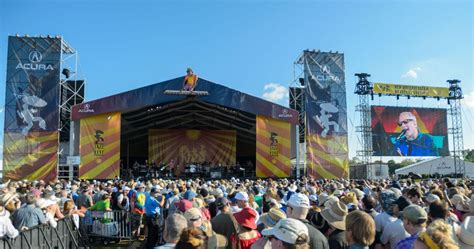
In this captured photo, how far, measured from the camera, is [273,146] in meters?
22.3

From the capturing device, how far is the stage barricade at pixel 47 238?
5.23m

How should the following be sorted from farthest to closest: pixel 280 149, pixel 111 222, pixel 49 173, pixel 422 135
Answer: pixel 422 135
pixel 280 149
pixel 49 173
pixel 111 222

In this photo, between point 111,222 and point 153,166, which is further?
point 153,166

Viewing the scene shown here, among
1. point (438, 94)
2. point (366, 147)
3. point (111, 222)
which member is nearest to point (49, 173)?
point (111, 222)

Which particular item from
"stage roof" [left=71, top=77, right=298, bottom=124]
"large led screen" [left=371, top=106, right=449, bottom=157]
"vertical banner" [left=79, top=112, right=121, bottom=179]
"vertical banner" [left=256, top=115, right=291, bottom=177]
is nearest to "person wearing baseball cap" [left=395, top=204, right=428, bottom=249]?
"stage roof" [left=71, top=77, right=298, bottom=124]

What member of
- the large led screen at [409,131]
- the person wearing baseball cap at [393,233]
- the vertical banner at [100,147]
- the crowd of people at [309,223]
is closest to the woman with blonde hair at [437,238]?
the crowd of people at [309,223]

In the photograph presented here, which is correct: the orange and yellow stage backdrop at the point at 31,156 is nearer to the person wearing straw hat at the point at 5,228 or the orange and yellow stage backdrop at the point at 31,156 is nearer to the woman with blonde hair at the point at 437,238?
the person wearing straw hat at the point at 5,228

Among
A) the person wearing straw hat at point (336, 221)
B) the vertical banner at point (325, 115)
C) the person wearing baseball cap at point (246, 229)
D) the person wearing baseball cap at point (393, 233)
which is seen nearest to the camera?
the person wearing straw hat at point (336, 221)

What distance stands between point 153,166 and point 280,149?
406 inches

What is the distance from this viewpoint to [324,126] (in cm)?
2323

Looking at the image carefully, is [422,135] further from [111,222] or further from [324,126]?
[111,222]

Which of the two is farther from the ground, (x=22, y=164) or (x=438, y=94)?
(x=438, y=94)

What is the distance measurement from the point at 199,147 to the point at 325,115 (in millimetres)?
11460

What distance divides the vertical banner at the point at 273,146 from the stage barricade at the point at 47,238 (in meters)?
14.7
